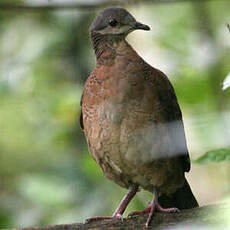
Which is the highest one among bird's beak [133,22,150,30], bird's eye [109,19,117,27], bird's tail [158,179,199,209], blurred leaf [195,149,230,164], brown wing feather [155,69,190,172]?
bird's eye [109,19,117,27]

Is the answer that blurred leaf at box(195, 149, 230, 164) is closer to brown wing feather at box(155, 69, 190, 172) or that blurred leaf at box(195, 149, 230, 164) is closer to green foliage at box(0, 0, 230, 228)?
green foliage at box(0, 0, 230, 228)

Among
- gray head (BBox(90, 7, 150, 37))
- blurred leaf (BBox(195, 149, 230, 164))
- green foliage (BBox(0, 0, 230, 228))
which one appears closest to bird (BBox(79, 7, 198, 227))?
gray head (BBox(90, 7, 150, 37))

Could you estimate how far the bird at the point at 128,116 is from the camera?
3.99m

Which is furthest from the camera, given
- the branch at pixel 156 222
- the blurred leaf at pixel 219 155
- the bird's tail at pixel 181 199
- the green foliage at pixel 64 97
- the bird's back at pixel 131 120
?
the green foliage at pixel 64 97

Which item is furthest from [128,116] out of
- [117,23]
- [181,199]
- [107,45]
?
[181,199]

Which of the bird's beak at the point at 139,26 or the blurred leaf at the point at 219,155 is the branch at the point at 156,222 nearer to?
the blurred leaf at the point at 219,155

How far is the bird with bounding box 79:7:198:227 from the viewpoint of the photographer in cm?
399

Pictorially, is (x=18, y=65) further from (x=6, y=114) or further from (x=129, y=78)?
(x=129, y=78)

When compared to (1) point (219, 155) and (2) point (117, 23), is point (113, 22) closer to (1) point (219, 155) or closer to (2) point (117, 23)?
(2) point (117, 23)

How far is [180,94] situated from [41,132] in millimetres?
2125

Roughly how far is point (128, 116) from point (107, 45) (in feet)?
2.20

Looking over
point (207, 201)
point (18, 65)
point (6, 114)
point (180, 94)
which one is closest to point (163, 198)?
point (180, 94)

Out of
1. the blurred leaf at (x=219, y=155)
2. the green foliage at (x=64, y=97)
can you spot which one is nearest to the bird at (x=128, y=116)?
the green foliage at (x=64, y=97)

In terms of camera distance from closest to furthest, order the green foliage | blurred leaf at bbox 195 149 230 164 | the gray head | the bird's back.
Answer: blurred leaf at bbox 195 149 230 164
the bird's back
the gray head
the green foliage
